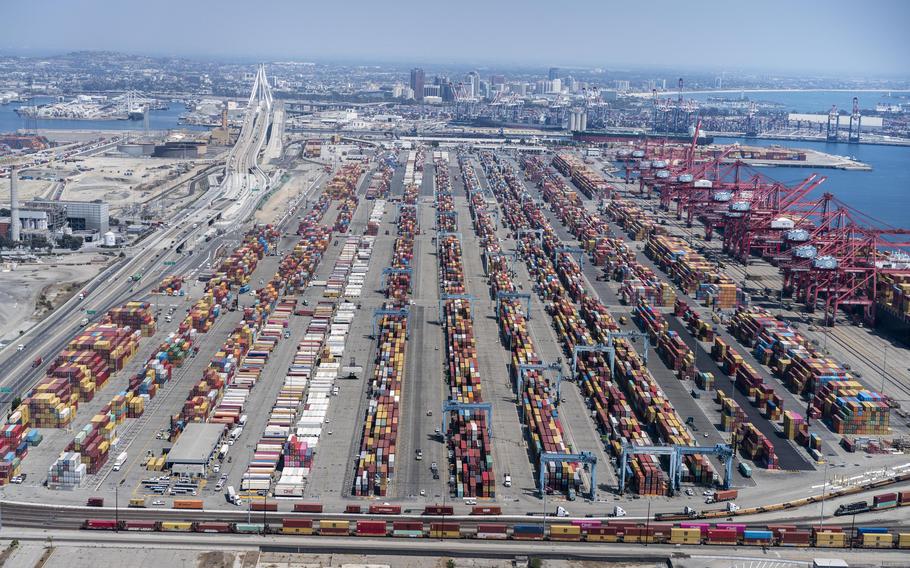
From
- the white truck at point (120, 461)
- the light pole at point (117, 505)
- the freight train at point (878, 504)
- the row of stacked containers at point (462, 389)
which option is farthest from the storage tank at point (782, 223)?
the light pole at point (117, 505)

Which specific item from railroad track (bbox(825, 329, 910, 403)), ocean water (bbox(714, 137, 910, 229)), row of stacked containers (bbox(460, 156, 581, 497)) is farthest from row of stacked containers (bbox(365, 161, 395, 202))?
railroad track (bbox(825, 329, 910, 403))

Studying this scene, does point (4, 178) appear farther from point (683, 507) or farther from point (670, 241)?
point (683, 507)

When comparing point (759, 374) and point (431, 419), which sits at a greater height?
point (759, 374)

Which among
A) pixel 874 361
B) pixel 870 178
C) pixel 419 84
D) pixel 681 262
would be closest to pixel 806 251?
pixel 681 262

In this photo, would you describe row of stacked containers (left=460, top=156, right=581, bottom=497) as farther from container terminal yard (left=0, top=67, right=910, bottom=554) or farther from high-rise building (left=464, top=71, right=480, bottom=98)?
high-rise building (left=464, top=71, right=480, bottom=98)

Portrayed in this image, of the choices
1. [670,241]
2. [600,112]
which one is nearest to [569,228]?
[670,241]

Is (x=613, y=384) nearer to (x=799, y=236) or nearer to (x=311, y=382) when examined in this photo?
(x=311, y=382)

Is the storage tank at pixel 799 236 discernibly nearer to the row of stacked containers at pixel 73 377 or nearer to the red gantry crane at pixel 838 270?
the red gantry crane at pixel 838 270
